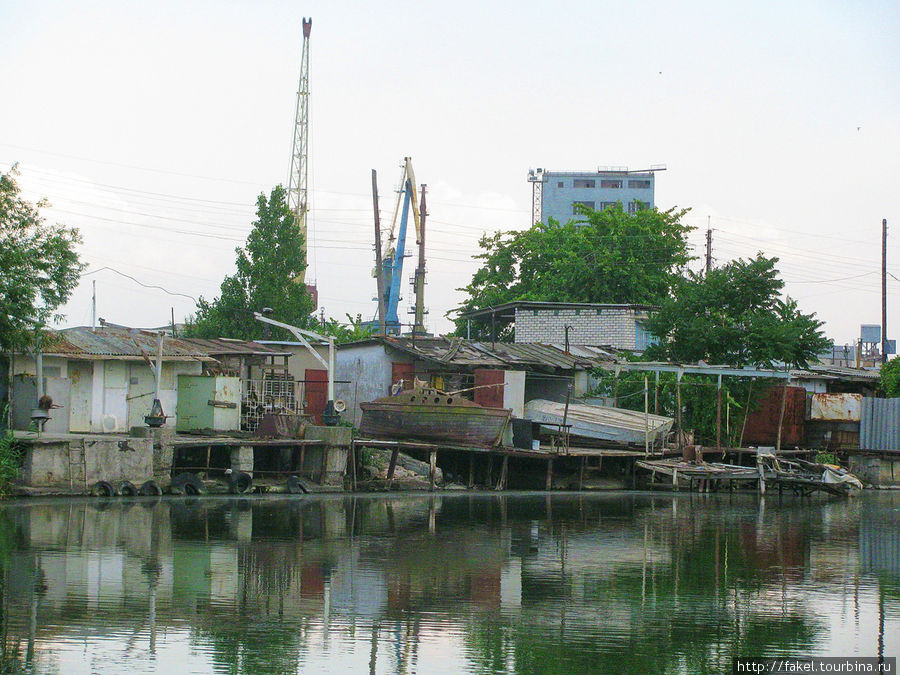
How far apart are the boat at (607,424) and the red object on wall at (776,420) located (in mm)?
5697

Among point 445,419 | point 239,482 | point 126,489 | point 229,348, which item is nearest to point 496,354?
point 445,419

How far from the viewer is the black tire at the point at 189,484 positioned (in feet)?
92.7

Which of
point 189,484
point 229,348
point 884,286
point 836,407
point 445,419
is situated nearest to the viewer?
point 189,484

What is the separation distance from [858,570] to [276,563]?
1043 cm

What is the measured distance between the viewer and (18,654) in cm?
1172

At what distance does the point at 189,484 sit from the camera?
2845 cm

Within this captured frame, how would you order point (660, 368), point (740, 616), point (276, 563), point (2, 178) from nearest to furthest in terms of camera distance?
point (740, 616) < point (276, 563) < point (2, 178) < point (660, 368)

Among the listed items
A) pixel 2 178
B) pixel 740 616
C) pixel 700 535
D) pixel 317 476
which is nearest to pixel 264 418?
pixel 317 476

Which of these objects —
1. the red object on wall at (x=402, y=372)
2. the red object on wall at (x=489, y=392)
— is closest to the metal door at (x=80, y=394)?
the red object on wall at (x=402, y=372)

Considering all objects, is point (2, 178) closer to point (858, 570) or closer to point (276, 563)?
point (276, 563)

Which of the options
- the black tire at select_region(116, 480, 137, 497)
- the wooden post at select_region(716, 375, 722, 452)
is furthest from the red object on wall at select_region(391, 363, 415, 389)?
the black tire at select_region(116, 480, 137, 497)

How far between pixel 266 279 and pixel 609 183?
8157 centimetres

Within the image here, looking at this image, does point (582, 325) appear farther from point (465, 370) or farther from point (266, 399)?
point (266, 399)

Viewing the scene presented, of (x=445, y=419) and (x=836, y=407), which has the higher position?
(x=836, y=407)
